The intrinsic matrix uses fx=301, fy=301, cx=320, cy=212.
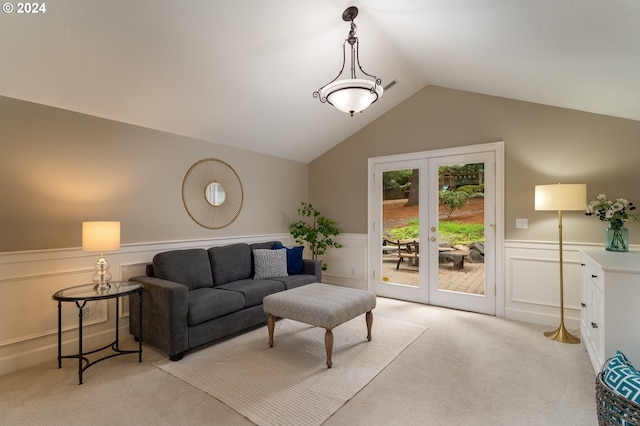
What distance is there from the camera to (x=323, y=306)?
2596 millimetres

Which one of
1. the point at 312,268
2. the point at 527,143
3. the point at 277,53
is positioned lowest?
the point at 312,268

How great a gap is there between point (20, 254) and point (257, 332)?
2.22 metres

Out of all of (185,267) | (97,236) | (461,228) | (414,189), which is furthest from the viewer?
(414,189)

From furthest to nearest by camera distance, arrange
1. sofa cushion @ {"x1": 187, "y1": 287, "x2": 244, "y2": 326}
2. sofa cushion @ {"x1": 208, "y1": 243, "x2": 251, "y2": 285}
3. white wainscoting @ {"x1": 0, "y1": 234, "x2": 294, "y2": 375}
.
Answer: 1. sofa cushion @ {"x1": 208, "y1": 243, "x2": 251, "y2": 285}
2. sofa cushion @ {"x1": 187, "y1": 287, "x2": 244, "y2": 326}
3. white wainscoting @ {"x1": 0, "y1": 234, "x2": 294, "y2": 375}

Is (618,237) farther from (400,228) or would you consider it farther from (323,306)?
(323,306)

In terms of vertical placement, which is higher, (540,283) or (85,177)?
(85,177)

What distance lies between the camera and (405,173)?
4.53 metres

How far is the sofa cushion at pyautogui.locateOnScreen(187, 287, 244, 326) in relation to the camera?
2757mm

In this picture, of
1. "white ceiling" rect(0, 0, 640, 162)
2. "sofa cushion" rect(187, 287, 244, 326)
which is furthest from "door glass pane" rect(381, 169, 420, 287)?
"sofa cushion" rect(187, 287, 244, 326)

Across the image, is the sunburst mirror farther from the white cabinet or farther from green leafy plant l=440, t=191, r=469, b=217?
the white cabinet

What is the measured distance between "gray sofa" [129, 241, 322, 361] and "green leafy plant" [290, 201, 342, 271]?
0.94 m

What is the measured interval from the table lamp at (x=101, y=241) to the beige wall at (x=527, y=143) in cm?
340

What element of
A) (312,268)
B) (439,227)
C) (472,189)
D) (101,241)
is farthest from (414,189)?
(101,241)

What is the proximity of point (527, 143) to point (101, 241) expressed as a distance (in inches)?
181
